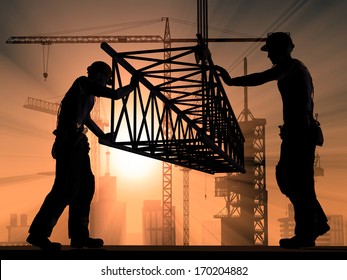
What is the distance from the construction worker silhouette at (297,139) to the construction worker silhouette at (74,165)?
237 centimetres

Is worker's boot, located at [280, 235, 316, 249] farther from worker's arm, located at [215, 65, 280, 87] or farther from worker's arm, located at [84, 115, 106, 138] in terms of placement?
worker's arm, located at [84, 115, 106, 138]

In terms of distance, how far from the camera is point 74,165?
952 cm

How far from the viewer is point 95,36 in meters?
111

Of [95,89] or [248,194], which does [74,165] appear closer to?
[95,89]

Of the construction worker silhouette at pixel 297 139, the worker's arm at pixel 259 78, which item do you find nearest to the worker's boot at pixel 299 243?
the construction worker silhouette at pixel 297 139

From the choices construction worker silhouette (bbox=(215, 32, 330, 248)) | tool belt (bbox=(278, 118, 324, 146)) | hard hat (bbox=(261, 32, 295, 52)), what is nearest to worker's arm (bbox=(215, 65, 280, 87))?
construction worker silhouette (bbox=(215, 32, 330, 248))

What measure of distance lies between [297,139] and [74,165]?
12.7 feet

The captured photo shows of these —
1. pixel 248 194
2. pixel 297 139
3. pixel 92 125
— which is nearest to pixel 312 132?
pixel 297 139

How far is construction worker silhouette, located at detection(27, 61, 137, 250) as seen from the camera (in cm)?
928

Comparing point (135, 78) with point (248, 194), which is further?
point (248, 194)

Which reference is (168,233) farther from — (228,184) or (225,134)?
(225,134)

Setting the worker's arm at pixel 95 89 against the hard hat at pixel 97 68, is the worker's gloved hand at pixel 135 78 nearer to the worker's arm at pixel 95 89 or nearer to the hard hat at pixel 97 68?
the hard hat at pixel 97 68

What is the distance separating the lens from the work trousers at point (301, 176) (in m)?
9.32
